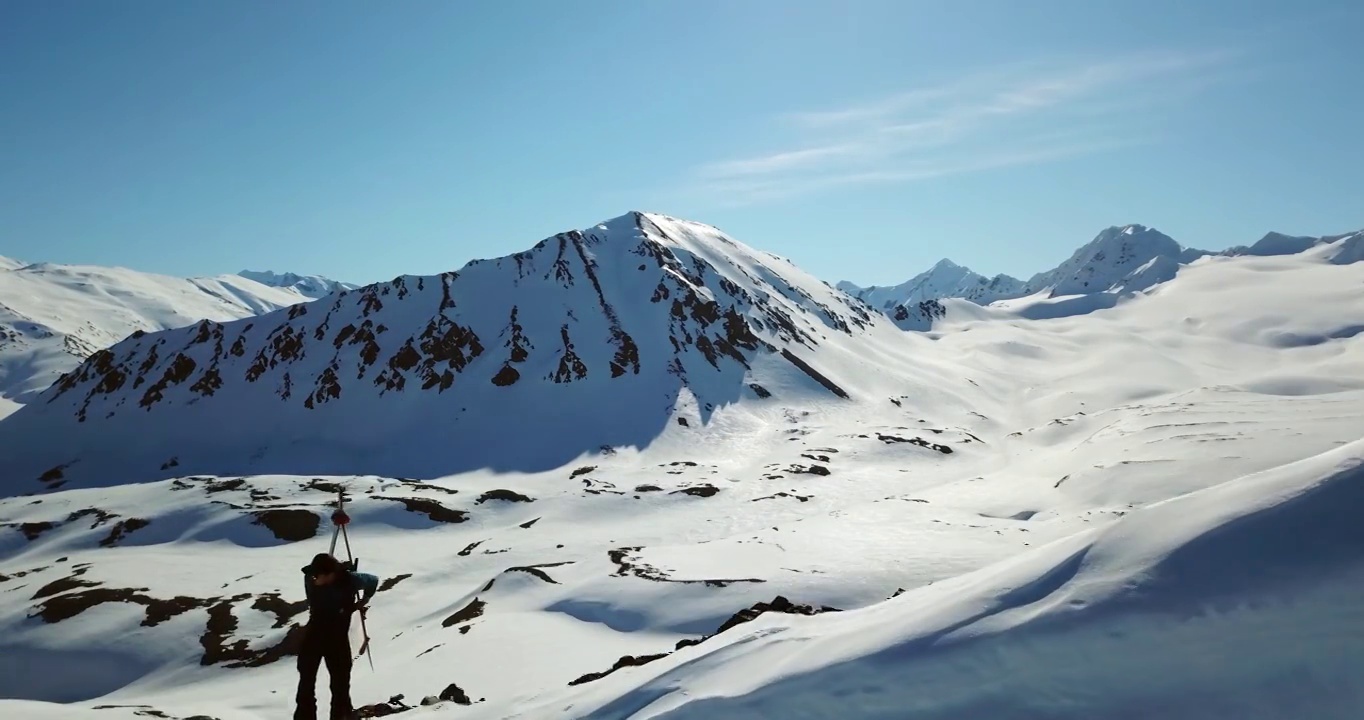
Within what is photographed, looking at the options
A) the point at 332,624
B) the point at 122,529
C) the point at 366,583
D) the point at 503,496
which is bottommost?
the point at 503,496

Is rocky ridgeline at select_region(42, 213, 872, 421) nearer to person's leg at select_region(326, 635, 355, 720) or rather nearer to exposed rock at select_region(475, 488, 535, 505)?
exposed rock at select_region(475, 488, 535, 505)

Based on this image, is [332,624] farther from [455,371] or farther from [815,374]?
[815,374]

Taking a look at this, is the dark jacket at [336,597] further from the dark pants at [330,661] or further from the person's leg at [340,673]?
the person's leg at [340,673]

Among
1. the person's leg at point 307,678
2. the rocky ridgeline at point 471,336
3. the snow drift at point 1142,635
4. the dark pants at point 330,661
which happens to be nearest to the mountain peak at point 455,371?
the rocky ridgeline at point 471,336

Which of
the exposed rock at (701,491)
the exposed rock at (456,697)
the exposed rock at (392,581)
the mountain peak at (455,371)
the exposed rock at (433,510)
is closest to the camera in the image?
the exposed rock at (456,697)

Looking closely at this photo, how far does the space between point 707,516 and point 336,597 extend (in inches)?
2545

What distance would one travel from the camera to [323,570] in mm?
11766

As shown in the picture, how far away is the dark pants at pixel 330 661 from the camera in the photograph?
12.0 m

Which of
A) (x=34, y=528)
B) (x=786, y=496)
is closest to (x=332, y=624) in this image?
(x=786, y=496)

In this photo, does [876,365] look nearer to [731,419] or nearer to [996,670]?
[731,419]

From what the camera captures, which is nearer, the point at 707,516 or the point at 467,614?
the point at 467,614

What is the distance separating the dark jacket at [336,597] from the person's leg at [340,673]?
32cm

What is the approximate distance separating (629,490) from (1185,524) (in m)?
80.0

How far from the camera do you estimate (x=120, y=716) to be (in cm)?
2645
